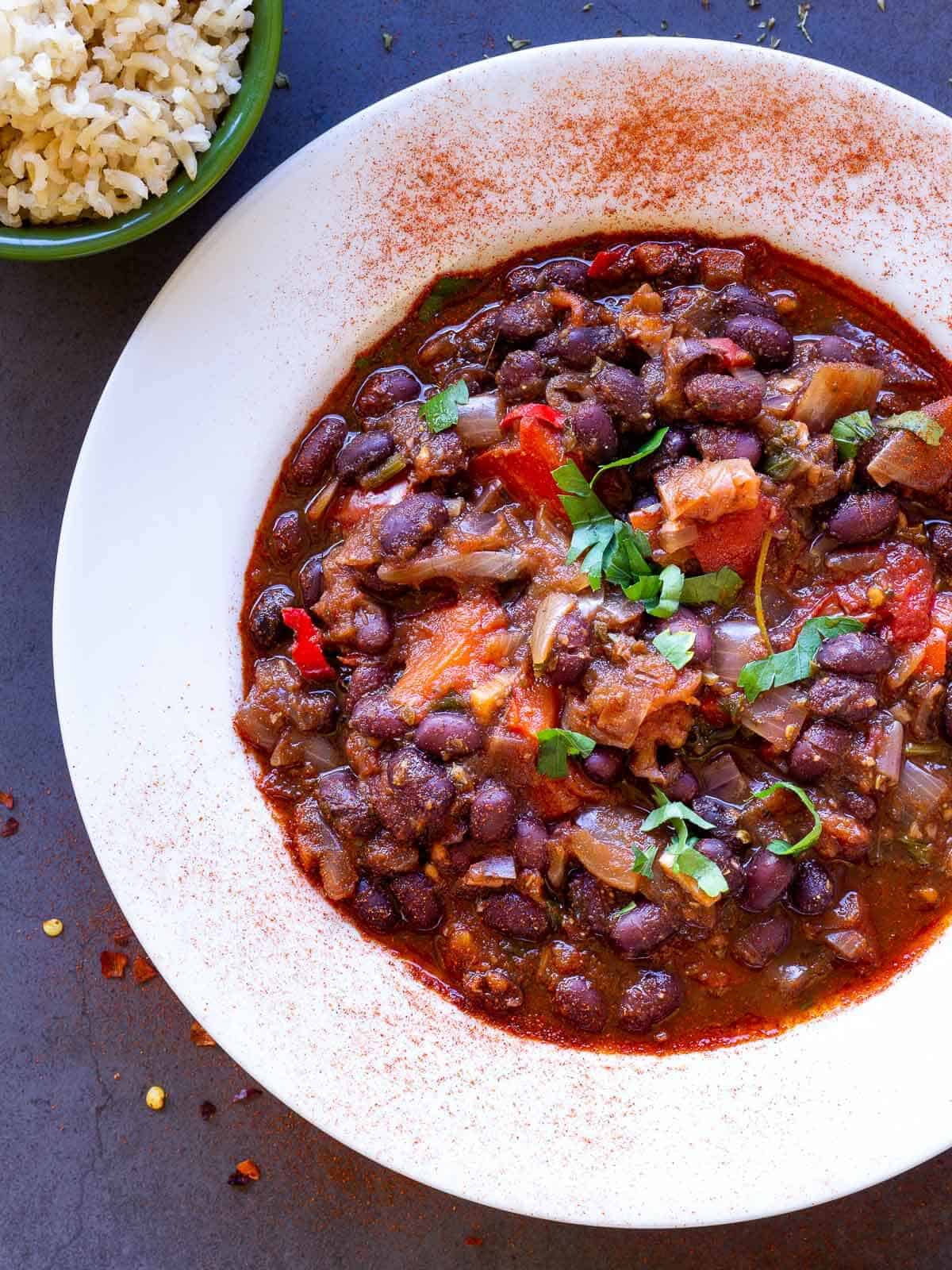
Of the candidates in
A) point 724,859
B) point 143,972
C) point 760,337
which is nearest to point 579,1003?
point 724,859

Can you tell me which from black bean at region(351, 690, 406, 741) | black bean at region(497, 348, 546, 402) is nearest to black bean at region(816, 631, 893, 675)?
black bean at region(497, 348, 546, 402)

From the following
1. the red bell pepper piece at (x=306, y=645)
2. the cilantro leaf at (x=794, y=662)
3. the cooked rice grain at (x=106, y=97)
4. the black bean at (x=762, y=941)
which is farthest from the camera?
the red bell pepper piece at (x=306, y=645)

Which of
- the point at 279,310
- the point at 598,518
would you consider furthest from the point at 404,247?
the point at 598,518

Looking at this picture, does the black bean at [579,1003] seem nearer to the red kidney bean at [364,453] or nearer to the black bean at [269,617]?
the black bean at [269,617]

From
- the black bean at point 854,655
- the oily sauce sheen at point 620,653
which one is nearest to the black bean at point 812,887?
the oily sauce sheen at point 620,653

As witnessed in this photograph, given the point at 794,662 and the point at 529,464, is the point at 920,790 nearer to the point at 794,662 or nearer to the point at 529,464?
the point at 794,662

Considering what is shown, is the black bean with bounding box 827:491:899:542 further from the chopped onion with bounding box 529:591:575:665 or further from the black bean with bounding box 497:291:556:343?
the black bean with bounding box 497:291:556:343
